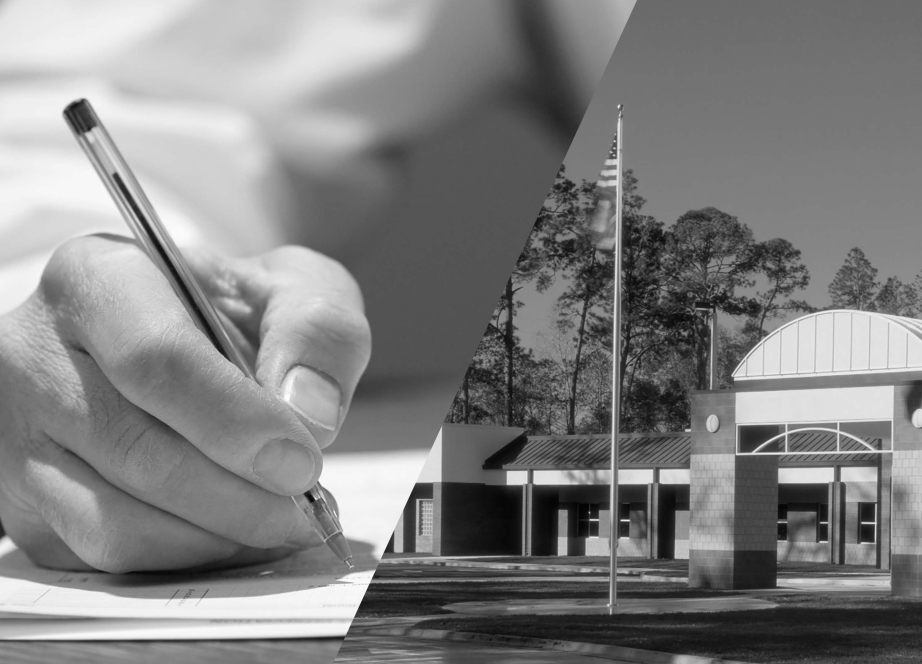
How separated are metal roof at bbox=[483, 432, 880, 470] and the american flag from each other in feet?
0.75

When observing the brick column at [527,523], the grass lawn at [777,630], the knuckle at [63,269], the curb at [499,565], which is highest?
the knuckle at [63,269]

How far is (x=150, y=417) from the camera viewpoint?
58 centimetres

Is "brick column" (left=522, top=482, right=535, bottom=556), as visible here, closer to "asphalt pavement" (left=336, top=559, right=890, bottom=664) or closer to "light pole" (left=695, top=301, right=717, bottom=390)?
"asphalt pavement" (left=336, top=559, right=890, bottom=664)

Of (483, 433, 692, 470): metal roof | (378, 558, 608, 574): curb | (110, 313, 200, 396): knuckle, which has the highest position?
(110, 313, 200, 396): knuckle

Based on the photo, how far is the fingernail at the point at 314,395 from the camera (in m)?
0.57

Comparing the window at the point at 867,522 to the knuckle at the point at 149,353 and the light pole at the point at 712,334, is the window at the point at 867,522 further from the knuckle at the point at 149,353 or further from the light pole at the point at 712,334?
the knuckle at the point at 149,353

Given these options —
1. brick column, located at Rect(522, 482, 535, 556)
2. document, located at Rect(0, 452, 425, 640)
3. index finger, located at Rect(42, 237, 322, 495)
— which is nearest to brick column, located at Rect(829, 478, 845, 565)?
brick column, located at Rect(522, 482, 535, 556)

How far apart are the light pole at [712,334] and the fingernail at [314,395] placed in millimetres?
675

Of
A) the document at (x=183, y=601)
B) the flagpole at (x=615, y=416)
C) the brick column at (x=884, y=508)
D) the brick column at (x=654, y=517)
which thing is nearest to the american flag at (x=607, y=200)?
the flagpole at (x=615, y=416)

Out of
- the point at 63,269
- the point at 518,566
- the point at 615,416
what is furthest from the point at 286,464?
the point at 518,566

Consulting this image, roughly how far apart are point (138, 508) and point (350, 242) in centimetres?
28

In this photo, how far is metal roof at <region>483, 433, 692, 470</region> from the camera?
1.26 meters

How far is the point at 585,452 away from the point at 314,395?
0.76 metres

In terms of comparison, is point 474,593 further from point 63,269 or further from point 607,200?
point 63,269
